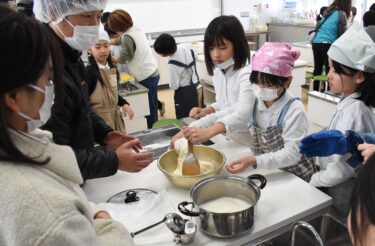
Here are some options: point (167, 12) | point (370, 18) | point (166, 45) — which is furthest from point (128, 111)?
point (167, 12)

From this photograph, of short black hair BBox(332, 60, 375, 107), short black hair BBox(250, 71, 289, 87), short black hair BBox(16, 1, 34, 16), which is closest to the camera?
short black hair BBox(16, 1, 34, 16)

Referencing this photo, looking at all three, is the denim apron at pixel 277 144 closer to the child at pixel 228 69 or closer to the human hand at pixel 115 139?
the child at pixel 228 69

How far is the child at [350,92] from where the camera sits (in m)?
1.19

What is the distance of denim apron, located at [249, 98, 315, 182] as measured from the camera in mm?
1362

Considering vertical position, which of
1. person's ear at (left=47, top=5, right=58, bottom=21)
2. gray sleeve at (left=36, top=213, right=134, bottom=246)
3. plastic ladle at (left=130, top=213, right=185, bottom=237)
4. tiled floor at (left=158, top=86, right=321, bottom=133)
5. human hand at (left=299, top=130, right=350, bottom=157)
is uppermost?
person's ear at (left=47, top=5, right=58, bottom=21)

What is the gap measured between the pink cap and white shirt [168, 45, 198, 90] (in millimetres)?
1732

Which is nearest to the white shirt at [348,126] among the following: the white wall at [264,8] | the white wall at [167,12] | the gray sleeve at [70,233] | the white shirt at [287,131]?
the white shirt at [287,131]

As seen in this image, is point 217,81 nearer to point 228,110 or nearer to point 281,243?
point 228,110

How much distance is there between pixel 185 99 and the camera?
315cm

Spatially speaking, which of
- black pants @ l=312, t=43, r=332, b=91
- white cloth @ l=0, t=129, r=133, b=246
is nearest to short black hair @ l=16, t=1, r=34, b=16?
white cloth @ l=0, t=129, r=133, b=246

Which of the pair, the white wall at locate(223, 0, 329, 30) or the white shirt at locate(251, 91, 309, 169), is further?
the white wall at locate(223, 0, 329, 30)

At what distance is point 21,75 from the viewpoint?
512 mm

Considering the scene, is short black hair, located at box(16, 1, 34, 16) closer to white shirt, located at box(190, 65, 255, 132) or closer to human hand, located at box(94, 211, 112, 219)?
human hand, located at box(94, 211, 112, 219)

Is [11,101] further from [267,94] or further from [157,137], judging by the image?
[157,137]
